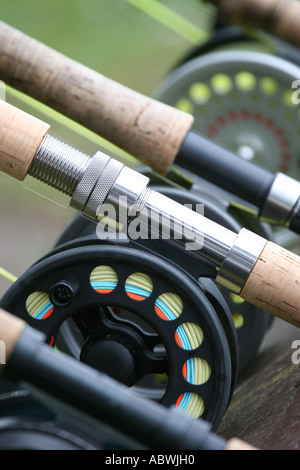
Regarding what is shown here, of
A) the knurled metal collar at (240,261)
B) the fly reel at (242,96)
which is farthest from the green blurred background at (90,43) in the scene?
the knurled metal collar at (240,261)

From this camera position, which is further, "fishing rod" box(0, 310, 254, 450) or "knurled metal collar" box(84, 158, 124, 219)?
"knurled metal collar" box(84, 158, 124, 219)

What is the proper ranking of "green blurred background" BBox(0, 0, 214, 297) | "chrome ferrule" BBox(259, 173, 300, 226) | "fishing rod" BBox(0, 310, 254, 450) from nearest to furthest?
1. "fishing rod" BBox(0, 310, 254, 450)
2. "chrome ferrule" BBox(259, 173, 300, 226)
3. "green blurred background" BBox(0, 0, 214, 297)

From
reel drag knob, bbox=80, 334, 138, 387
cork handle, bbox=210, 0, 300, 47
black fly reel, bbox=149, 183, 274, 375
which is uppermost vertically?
cork handle, bbox=210, 0, 300, 47

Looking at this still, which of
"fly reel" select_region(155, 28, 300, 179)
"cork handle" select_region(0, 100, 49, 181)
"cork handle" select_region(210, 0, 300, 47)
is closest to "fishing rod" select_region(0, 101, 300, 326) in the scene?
"cork handle" select_region(0, 100, 49, 181)

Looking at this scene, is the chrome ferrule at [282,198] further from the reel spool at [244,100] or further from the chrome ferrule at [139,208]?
the reel spool at [244,100]

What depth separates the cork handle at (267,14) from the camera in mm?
1854

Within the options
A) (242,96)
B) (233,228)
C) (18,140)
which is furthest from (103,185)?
(242,96)

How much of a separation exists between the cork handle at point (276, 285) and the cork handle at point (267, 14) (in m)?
0.81

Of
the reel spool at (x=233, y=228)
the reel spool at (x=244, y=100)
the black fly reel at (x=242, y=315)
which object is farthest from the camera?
the reel spool at (x=244, y=100)

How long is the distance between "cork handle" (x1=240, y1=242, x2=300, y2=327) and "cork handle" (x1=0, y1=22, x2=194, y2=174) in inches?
15.0

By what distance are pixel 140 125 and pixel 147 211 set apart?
1.09 ft

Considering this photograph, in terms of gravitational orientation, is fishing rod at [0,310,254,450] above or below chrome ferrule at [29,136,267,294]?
below

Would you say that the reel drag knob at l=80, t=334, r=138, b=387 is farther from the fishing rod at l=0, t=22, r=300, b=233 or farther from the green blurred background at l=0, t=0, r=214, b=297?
the green blurred background at l=0, t=0, r=214, b=297

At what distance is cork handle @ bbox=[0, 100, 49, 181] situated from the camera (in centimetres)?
134
